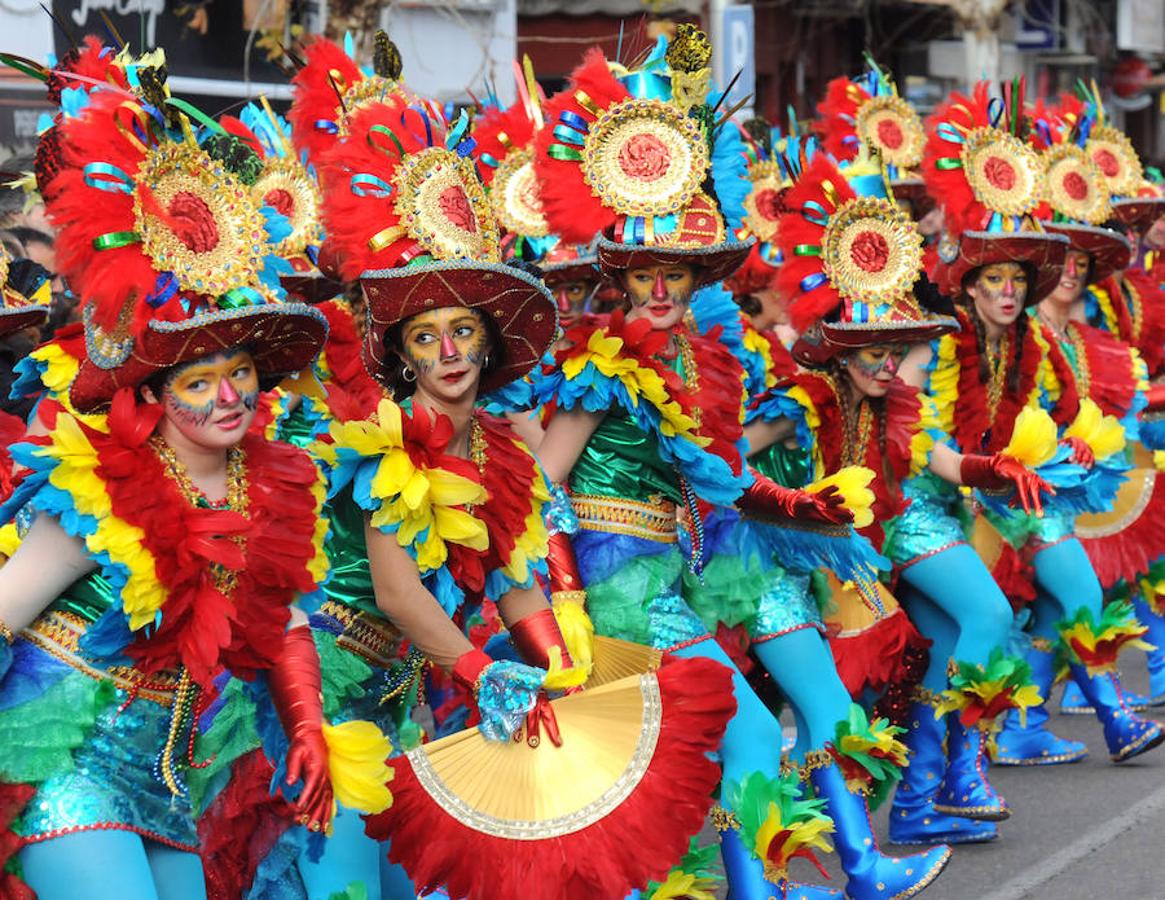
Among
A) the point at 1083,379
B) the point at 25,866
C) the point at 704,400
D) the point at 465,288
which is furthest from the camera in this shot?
the point at 1083,379

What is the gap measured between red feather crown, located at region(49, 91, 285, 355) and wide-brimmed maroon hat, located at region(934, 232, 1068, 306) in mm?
3933

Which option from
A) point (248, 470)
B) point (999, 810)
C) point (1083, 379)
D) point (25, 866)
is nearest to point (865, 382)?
point (999, 810)

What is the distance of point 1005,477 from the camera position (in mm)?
6512

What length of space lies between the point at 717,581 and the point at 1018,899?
1407 millimetres

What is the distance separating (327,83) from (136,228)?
267cm

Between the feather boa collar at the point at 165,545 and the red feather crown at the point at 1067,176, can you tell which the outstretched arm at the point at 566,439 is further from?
the red feather crown at the point at 1067,176

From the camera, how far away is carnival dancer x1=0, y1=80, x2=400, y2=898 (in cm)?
382

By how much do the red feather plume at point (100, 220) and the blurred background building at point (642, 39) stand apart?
333 mm

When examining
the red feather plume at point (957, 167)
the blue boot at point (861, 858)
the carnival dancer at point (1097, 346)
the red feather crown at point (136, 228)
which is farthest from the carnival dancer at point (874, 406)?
the red feather crown at point (136, 228)

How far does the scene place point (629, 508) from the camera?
5.51 metres

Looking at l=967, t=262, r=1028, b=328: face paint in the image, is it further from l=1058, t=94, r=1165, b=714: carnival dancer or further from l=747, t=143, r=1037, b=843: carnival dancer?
l=1058, t=94, r=1165, b=714: carnival dancer

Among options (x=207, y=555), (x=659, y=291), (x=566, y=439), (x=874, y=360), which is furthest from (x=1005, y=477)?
(x=207, y=555)

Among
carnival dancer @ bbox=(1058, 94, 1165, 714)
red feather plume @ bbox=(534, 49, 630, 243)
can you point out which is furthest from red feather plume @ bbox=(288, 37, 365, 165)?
carnival dancer @ bbox=(1058, 94, 1165, 714)

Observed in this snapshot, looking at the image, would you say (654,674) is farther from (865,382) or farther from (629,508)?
(865,382)
